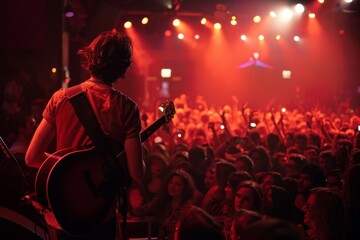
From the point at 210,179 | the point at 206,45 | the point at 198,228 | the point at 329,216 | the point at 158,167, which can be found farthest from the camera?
the point at 206,45

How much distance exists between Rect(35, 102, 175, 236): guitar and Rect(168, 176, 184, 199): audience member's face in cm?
364

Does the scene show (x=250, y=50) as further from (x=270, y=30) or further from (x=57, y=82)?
(x=57, y=82)

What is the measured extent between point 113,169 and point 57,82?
8.95 meters

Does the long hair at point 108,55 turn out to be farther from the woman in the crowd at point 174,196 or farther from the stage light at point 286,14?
the stage light at point 286,14

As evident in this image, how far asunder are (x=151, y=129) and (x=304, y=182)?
332 cm

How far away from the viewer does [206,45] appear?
32.1 m

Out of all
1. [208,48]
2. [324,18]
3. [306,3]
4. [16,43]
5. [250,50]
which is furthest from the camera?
[208,48]

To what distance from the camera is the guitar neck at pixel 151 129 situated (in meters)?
3.39

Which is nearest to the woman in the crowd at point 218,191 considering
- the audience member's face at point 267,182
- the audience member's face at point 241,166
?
the audience member's face at point 267,182

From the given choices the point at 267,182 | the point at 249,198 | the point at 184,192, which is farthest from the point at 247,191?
the point at 184,192

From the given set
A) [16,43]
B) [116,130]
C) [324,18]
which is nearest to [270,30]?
[324,18]

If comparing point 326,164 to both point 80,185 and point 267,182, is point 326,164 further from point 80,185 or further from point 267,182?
point 80,185

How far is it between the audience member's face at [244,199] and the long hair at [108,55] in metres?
2.58

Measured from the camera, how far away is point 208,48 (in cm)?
3247
